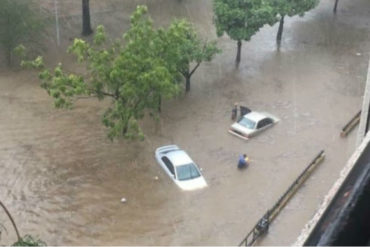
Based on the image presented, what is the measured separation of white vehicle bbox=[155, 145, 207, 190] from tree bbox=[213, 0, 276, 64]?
8.80 meters

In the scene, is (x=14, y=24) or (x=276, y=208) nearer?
(x=276, y=208)

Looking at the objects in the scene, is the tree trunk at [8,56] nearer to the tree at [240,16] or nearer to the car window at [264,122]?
the tree at [240,16]

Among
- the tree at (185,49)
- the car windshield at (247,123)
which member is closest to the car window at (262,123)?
the car windshield at (247,123)

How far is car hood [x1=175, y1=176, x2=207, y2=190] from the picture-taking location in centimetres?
1955

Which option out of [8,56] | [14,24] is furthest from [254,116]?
[8,56]

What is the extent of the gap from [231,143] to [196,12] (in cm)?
1412

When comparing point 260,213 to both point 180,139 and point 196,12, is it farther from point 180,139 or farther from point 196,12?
point 196,12

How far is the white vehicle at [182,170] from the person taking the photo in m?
19.7

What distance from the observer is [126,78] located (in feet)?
66.0

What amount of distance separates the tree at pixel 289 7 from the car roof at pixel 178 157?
11299 millimetres

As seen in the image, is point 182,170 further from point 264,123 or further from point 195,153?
point 264,123

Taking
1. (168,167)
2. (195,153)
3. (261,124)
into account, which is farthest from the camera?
(261,124)

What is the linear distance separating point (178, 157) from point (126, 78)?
321 centimetres

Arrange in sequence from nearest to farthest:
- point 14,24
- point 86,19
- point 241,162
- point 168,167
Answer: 1. point 168,167
2. point 241,162
3. point 14,24
4. point 86,19
